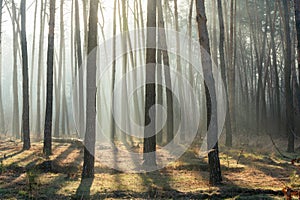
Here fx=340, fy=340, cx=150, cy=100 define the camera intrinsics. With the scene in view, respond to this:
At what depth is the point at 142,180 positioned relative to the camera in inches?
344

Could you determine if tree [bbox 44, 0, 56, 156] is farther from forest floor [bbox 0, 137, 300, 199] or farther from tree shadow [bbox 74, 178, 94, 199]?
tree shadow [bbox 74, 178, 94, 199]

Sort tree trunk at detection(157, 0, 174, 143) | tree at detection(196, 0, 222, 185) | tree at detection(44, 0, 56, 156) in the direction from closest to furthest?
tree at detection(196, 0, 222, 185)
tree at detection(44, 0, 56, 156)
tree trunk at detection(157, 0, 174, 143)

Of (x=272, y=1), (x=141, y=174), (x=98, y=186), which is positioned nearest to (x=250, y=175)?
(x=141, y=174)

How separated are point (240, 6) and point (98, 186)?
23.9m

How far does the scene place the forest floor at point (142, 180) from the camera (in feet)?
23.5

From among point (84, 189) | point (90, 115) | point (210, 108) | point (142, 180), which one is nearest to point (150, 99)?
point (90, 115)

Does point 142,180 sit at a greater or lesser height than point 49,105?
lesser

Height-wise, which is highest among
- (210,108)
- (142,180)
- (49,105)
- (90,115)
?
(49,105)

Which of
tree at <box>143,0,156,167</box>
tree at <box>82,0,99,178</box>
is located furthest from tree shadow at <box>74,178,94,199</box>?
tree at <box>143,0,156,167</box>

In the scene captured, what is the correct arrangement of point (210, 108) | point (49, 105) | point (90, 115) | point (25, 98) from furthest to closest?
point (25, 98), point (49, 105), point (90, 115), point (210, 108)

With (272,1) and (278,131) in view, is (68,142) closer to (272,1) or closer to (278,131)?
(278,131)

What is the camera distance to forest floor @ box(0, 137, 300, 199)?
718cm

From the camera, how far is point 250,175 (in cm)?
963

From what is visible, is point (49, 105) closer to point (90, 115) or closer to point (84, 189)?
point (90, 115)
